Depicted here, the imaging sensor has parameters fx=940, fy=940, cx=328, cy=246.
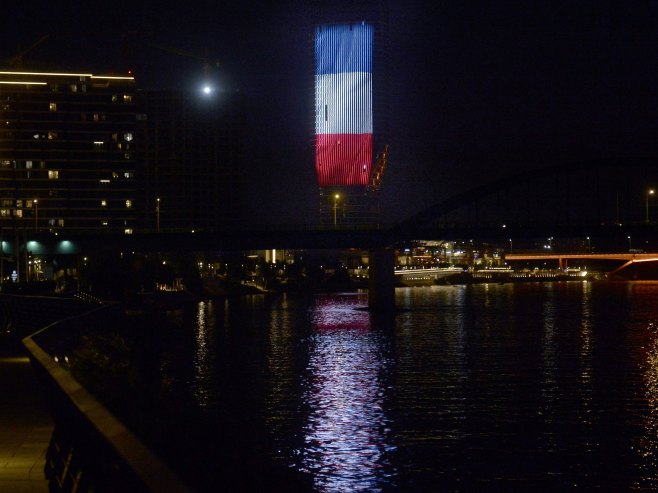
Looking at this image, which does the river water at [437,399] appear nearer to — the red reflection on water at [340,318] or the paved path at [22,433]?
the red reflection on water at [340,318]

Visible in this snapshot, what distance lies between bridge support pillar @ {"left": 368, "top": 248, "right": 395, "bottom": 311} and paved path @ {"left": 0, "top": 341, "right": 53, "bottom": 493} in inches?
3492

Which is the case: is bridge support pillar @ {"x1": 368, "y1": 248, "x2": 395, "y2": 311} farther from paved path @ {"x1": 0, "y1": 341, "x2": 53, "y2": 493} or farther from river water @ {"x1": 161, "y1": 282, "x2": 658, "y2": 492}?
paved path @ {"x1": 0, "y1": 341, "x2": 53, "y2": 493}

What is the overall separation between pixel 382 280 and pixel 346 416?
261 feet

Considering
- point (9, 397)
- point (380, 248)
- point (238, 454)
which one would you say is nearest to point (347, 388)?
point (238, 454)

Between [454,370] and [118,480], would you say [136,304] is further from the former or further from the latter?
[118,480]

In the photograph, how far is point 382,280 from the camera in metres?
117

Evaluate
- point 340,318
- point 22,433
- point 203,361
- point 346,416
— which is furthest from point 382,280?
point 22,433

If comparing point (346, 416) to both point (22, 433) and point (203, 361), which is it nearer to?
point (22, 433)

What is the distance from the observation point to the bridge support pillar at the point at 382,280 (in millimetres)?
116375

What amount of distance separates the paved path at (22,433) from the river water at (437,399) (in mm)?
8309

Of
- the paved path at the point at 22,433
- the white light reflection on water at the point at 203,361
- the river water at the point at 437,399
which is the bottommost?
the river water at the point at 437,399

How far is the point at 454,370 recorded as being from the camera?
54.5 meters

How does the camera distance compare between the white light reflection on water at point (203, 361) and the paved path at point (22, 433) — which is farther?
the white light reflection on water at point (203, 361)

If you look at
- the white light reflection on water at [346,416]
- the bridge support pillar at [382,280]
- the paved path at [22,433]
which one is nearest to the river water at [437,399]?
the white light reflection on water at [346,416]
